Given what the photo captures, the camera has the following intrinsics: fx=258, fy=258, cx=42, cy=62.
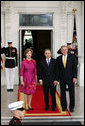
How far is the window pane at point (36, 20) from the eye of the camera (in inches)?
426

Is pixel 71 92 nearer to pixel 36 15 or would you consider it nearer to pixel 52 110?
pixel 52 110

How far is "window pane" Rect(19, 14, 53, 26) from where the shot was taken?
10.8 m

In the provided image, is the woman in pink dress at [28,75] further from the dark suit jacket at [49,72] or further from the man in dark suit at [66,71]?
the man in dark suit at [66,71]

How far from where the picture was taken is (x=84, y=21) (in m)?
10.4

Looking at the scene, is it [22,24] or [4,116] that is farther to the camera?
[22,24]

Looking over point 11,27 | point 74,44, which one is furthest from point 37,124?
point 11,27

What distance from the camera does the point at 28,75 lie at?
21.6ft

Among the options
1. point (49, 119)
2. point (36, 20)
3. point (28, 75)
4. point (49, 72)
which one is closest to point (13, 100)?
point (28, 75)

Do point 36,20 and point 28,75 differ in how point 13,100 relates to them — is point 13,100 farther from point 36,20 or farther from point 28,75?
point 36,20

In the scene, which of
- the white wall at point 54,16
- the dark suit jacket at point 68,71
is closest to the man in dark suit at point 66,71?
the dark suit jacket at point 68,71

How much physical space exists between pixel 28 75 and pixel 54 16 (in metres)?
4.86

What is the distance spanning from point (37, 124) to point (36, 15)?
6.14 meters

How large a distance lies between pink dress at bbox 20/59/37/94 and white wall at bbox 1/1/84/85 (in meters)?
4.22

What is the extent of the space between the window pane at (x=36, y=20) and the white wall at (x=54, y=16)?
0.20 meters
